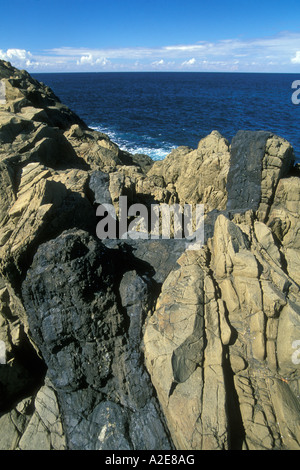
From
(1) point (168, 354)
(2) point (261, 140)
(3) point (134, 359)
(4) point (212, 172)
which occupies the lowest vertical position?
(3) point (134, 359)

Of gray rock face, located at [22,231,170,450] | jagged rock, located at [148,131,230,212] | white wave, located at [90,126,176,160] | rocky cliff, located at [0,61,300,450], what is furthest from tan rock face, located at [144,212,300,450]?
white wave, located at [90,126,176,160]

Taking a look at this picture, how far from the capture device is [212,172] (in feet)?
42.6

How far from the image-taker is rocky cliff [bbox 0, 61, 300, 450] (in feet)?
20.5

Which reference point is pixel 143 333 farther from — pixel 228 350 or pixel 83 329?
pixel 228 350

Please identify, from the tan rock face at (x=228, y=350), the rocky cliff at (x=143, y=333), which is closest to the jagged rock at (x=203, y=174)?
the rocky cliff at (x=143, y=333)

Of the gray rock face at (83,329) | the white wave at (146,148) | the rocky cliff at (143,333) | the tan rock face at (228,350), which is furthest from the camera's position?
the white wave at (146,148)

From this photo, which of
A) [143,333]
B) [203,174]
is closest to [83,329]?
[143,333]

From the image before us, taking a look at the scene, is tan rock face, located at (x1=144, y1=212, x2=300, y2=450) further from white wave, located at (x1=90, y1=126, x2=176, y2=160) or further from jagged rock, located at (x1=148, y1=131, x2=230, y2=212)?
white wave, located at (x1=90, y1=126, x2=176, y2=160)

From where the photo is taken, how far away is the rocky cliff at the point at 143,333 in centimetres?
624

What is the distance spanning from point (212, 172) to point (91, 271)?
26.4 feet

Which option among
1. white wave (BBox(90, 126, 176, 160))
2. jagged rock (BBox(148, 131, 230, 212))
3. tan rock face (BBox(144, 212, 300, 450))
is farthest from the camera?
white wave (BBox(90, 126, 176, 160))

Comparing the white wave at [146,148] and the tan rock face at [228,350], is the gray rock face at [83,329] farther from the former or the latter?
the white wave at [146,148]

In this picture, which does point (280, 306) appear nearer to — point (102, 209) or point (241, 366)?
point (241, 366)
